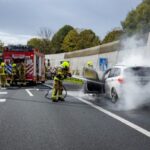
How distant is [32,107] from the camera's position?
1656cm

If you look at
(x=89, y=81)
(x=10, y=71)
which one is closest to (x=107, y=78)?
(x=89, y=81)

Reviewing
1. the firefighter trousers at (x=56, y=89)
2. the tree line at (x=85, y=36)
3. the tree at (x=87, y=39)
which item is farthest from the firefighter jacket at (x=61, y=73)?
the tree at (x=87, y=39)

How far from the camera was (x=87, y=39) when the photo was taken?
390 feet

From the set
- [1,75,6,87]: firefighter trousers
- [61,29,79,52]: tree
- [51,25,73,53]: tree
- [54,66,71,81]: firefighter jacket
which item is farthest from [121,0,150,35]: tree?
[51,25,73,53]: tree

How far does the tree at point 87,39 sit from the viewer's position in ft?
→ 386

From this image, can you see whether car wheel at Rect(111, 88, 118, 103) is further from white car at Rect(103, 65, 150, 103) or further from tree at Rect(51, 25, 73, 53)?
tree at Rect(51, 25, 73, 53)

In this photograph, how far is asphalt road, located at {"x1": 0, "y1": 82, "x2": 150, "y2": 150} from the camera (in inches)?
339

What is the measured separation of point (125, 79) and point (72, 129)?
612cm

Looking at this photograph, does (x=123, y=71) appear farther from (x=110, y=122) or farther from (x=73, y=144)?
(x=73, y=144)

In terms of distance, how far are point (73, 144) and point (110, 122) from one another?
3.53 m

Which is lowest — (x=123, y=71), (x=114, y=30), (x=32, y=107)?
(x=32, y=107)

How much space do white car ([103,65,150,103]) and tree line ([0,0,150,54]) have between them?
4803 cm

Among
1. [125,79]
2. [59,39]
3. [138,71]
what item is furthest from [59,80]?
[59,39]

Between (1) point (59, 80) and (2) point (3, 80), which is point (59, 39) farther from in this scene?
(1) point (59, 80)
